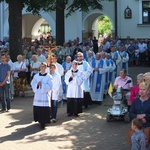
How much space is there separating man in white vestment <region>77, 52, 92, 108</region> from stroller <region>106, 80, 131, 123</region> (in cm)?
174

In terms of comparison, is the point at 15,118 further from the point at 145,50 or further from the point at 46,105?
the point at 145,50

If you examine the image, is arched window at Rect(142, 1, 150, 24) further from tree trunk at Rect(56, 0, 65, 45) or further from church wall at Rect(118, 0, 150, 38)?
tree trunk at Rect(56, 0, 65, 45)

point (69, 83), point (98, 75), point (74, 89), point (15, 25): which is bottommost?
point (74, 89)

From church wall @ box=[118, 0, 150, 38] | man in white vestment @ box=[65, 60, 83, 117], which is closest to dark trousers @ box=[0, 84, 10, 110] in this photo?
man in white vestment @ box=[65, 60, 83, 117]

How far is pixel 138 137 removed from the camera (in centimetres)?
734

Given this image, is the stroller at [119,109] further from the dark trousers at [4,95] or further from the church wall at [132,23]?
the church wall at [132,23]

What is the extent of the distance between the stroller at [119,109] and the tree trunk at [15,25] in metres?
8.43

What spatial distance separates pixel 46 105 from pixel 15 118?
1.82 metres

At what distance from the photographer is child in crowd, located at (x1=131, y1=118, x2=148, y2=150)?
288 inches

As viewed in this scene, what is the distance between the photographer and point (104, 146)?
9.27 metres

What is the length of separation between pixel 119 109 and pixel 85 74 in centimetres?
207

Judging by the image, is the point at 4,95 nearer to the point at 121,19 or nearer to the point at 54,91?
the point at 54,91

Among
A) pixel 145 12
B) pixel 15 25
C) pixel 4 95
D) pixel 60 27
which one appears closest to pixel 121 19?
pixel 145 12

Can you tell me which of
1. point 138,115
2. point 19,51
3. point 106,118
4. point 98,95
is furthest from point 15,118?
point 19,51
